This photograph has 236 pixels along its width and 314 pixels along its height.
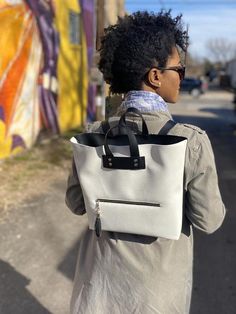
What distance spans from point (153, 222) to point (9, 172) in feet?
16.9

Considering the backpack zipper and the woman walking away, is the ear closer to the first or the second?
the woman walking away

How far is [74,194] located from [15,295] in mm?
1817

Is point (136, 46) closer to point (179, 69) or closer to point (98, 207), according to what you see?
point (179, 69)

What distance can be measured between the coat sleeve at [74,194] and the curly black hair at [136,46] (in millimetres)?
388

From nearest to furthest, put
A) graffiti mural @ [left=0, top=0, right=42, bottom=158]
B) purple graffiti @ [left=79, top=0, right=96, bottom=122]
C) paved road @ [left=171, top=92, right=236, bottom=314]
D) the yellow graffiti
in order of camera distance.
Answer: paved road @ [left=171, top=92, right=236, bottom=314] < graffiti mural @ [left=0, top=0, right=42, bottom=158] < the yellow graffiti < purple graffiti @ [left=79, top=0, right=96, bottom=122]

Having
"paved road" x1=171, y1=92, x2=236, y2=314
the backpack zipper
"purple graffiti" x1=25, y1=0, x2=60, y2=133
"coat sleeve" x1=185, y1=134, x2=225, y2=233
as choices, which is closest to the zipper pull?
the backpack zipper

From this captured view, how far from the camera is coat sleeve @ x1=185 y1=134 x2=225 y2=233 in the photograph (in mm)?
1593

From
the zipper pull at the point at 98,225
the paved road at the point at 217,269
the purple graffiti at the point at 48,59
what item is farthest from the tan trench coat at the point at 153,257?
the purple graffiti at the point at 48,59

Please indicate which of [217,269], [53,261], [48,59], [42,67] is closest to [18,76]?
[42,67]

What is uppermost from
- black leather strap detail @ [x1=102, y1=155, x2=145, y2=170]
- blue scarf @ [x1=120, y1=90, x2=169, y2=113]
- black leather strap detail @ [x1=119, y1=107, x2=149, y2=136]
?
blue scarf @ [x1=120, y1=90, x2=169, y2=113]

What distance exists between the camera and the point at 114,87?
5.90 ft

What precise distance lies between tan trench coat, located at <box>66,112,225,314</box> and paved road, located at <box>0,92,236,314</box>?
142cm

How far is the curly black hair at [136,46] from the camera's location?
5.46 ft

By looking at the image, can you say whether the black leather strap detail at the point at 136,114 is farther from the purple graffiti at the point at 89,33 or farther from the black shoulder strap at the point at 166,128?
the purple graffiti at the point at 89,33
